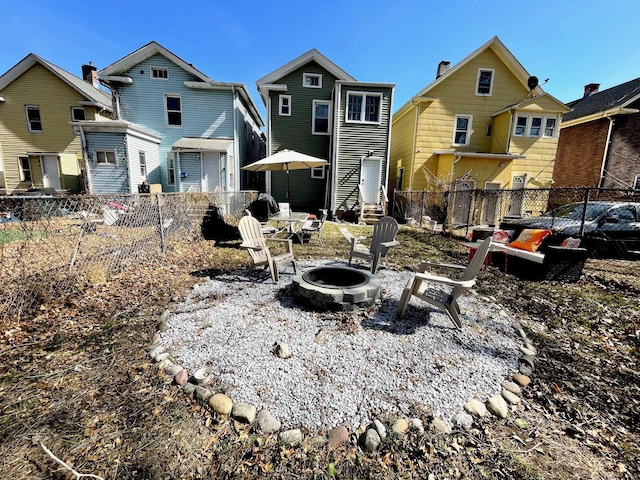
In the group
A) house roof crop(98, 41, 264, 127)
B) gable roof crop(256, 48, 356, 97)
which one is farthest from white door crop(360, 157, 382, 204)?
house roof crop(98, 41, 264, 127)

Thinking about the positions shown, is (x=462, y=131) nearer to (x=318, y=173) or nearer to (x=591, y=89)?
(x=318, y=173)

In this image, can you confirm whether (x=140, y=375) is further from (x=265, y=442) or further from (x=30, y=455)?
(x=265, y=442)

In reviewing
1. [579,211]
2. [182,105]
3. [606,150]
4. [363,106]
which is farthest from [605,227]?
Answer: [182,105]

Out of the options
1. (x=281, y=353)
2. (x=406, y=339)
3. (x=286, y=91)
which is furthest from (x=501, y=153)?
(x=281, y=353)

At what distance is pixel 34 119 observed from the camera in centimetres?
1636

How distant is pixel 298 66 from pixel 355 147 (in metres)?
4.88

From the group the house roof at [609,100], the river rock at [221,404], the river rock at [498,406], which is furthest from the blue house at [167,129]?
the house roof at [609,100]

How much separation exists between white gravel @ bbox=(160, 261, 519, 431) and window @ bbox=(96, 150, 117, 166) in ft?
41.0

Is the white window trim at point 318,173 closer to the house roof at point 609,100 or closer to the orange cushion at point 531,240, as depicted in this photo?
the orange cushion at point 531,240

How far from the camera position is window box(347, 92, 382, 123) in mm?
13774

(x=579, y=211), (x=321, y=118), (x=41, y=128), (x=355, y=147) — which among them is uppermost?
(x=321, y=118)

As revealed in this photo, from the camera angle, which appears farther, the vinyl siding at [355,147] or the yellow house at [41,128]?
the yellow house at [41,128]

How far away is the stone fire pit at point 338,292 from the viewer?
3770 mm

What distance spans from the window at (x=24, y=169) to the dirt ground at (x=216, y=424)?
61.8 feet
